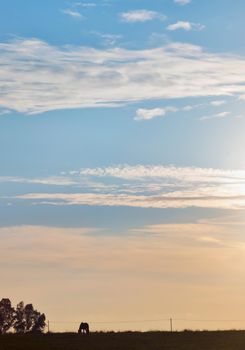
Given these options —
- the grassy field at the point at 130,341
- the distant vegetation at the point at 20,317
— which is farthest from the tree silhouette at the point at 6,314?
the grassy field at the point at 130,341

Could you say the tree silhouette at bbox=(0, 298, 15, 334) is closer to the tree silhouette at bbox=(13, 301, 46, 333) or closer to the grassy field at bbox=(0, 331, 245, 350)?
the tree silhouette at bbox=(13, 301, 46, 333)

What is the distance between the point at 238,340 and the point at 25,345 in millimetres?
18391

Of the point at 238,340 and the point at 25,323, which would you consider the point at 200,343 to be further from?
the point at 25,323

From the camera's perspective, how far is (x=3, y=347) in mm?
68250

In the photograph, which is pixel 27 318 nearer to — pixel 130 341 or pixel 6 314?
pixel 6 314

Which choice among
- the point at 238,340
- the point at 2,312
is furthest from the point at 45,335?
the point at 2,312

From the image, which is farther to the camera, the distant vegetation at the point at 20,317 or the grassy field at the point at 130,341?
the distant vegetation at the point at 20,317

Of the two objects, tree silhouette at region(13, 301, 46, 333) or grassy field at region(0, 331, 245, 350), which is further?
tree silhouette at region(13, 301, 46, 333)

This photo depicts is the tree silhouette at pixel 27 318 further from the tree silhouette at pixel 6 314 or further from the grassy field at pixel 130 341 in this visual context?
the grassy field at pixel 130 341

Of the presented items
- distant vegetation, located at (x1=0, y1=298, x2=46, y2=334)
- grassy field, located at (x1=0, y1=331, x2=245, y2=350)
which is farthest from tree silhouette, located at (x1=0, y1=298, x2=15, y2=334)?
grassy field, located at (x1=0, y1=331, x2=245, y2=350)

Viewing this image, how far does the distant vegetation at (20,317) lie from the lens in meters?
182

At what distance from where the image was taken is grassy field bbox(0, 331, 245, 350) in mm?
67894

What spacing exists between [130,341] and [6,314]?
11819 cm

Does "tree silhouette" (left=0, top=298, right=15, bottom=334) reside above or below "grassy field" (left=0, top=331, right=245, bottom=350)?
above
